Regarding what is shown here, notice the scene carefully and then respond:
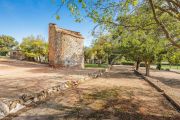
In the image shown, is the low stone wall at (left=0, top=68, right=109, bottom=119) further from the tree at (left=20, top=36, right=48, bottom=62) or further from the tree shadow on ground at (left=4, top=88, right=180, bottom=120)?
the tree at (left=20, top=36, right=48, bottom=62)

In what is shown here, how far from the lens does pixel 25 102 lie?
26.5 feet

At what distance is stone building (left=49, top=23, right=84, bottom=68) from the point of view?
2848cm

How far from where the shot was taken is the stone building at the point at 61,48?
28.5 m

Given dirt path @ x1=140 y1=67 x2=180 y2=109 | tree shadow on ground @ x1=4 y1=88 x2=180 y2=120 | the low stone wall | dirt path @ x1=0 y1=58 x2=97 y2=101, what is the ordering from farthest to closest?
dirt path @ x1=140 y1=67 x2=180 y2=109 → dirt path @ x1=0 y1=58 x2=97 y2=101 → tree shadow on ground @ x1=4 y1=88 x2=180 y2=120 → the low stone wall

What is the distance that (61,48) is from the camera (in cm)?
2866

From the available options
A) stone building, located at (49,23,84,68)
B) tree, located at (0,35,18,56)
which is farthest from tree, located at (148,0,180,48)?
tree, located at (0,35,18,56)

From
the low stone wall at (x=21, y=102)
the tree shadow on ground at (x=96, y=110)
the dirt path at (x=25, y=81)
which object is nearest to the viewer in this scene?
the low stone wall at (x=21, y=102)

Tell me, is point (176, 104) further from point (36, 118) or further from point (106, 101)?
point (36, 118)

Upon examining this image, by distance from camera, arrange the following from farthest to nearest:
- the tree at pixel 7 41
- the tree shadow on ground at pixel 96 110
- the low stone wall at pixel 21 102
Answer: the tree at pixel 7 41
the tree shadow on ground at pixel 96 110
the low stone wall at pixel 21 102

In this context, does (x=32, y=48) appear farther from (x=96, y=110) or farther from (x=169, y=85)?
(x=96, y=110)

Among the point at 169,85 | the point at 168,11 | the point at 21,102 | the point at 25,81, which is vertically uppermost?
the point at 168,11

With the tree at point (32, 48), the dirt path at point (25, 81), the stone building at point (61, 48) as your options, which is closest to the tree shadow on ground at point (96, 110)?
the dirt path at point (25, 81)

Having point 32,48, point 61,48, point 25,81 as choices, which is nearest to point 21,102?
point 25,81

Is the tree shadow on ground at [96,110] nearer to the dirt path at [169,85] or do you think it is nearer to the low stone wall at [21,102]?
the low stone wall at [21,102]
